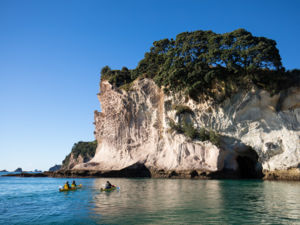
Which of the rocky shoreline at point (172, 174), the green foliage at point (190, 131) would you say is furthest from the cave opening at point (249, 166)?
the green foliage at point (190, 131)

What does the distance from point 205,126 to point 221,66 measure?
26.8ft

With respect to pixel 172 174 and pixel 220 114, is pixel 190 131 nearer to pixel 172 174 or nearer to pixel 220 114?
pixel 220 114

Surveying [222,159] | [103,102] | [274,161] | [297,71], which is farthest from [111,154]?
[297,71]

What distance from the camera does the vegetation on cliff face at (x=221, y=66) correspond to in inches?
1217

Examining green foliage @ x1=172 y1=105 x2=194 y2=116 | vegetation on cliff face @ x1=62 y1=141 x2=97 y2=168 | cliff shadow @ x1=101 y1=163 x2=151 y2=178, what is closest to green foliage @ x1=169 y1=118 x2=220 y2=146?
green foliage @ x1=172 y1=105 x2=194 y2=116

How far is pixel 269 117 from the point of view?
106 feet

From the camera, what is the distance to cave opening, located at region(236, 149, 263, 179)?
115 feet

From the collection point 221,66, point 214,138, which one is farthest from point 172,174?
point 221,66

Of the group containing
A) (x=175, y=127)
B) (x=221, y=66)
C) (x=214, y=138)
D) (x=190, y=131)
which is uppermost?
(x=221, y=66)

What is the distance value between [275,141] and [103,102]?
101 feet

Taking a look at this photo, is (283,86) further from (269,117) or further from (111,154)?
(111,154)

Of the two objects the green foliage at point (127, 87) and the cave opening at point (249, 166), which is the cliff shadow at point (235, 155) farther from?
the green foliage at point (127, 87)

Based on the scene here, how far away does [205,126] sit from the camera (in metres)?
35.2

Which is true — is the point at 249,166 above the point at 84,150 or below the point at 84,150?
below
